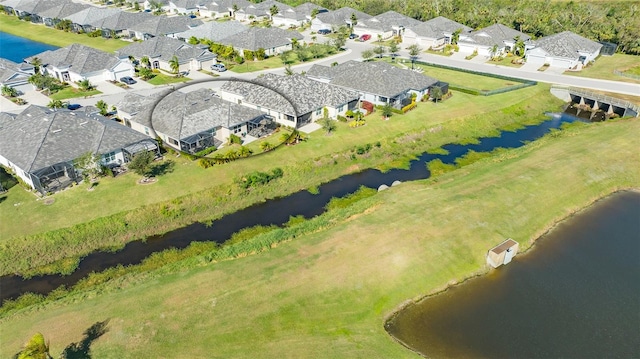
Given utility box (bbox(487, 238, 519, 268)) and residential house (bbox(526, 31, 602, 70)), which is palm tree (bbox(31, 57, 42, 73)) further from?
residential house (bbox(526, 31, 602, 70))

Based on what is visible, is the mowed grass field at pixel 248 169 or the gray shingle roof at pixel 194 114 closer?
the mowed grass field at pixel 248 169

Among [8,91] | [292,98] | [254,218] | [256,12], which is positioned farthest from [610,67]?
[8,91]

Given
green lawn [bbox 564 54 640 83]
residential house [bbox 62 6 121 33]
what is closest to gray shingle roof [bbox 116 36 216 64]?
residential house [bbox 62 6 121 33]

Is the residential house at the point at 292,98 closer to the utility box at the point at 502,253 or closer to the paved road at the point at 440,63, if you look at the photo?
the paved road at the point at 440,63

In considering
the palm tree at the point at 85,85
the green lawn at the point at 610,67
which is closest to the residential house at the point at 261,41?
the palm tree at the point at 85,85

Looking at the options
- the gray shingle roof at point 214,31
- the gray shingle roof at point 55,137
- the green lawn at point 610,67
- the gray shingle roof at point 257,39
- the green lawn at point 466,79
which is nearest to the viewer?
the gray shingle roof at point 55,137

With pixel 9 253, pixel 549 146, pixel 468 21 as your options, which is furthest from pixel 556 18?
pixel 9 253

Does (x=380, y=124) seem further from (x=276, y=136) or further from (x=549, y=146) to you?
(x=549, y=146)
